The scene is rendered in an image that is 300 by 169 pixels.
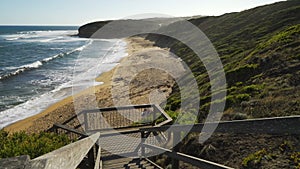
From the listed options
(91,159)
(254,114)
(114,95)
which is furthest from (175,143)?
(114,95)

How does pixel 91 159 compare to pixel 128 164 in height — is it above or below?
above

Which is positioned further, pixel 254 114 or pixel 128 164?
pixel 254 114

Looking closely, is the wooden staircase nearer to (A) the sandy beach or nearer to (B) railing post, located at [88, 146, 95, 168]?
(B) railing post, located at [88, 146, 95, 168]

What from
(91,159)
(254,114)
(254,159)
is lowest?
(254,159)

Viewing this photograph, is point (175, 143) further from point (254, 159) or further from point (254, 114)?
point (254, 114)

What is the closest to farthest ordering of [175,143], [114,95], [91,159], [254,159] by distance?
[175,143]
[91,159]
[254,159]
[114,95]

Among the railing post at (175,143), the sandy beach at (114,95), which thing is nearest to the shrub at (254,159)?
the railing post at (175,143)

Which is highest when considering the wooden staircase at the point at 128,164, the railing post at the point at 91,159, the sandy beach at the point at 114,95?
the railing post at the point at 91,159

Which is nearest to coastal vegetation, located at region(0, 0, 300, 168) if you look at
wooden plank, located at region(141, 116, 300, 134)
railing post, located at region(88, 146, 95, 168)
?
railing post, located at region(88, 146, 95, 168)

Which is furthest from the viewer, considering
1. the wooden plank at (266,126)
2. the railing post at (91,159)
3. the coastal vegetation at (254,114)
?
the coastal vegetation at (254,114)

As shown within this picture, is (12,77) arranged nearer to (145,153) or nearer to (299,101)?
(145,153)

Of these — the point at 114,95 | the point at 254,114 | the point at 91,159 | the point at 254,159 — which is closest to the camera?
the point at 91,159

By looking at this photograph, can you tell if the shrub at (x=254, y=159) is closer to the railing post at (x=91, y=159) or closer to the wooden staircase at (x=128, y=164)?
the wooden staircase at (x=128, y=164)

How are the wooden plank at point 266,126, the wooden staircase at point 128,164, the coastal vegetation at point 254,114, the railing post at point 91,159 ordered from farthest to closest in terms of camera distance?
the wooden staircase at point 128,164, the coastal vegetation at point 254,114, the railing post at point 91,159, the wooden plank at point 266,126
